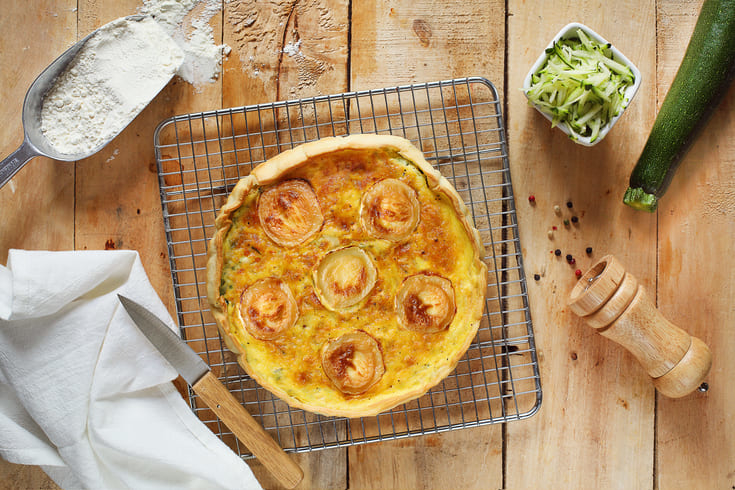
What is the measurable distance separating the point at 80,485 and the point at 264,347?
1022 millimetres

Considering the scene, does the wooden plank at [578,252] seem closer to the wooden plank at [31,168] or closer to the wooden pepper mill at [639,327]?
the wooden pepper mill at [639,327]

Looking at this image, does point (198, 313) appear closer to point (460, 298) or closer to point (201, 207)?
point (201, 207)

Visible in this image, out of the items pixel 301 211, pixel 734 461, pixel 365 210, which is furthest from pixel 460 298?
pixel 734 461

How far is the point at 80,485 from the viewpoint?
2342mm

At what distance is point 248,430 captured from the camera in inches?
91.2

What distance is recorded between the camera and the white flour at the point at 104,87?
2.38m

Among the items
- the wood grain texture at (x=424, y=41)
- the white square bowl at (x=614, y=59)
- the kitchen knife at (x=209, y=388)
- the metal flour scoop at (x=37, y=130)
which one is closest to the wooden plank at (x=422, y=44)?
the wood grain texture at (x=424, y=41)

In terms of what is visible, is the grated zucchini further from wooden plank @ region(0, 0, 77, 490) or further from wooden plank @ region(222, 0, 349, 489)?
wooden plank @ region(0, 0, 77, 490)

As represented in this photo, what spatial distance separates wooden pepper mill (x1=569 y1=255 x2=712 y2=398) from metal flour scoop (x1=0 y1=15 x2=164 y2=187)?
7.02 ft

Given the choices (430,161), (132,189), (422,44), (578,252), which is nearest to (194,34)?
(132,189)

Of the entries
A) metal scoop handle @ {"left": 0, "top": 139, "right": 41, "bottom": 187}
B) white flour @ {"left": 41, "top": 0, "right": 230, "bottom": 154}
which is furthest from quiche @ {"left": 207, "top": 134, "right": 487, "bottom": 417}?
metal scoop handle @ {"left": 0, "top": 139, "right": 41, "bottom": 187}

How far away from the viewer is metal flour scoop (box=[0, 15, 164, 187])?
2.33 metres

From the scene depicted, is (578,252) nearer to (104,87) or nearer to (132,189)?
(132,189)

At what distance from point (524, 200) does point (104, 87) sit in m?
1.93
